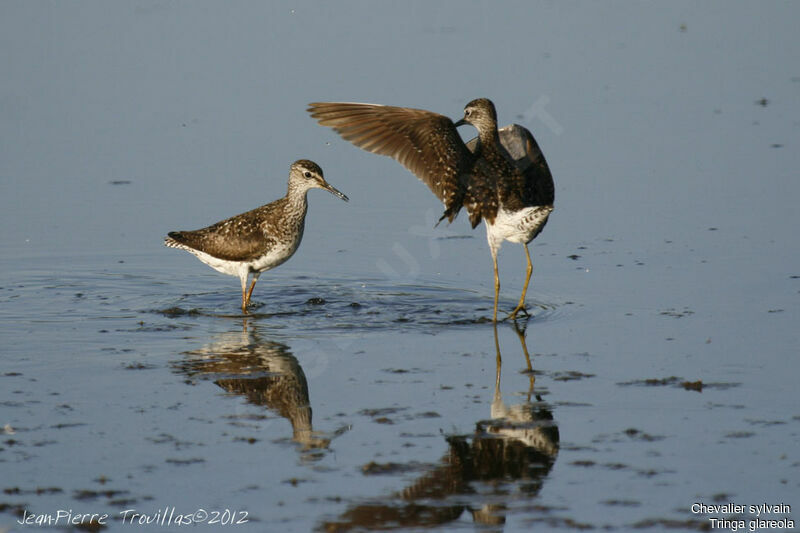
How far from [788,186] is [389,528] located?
8.33 m

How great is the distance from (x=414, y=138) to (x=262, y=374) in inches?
111

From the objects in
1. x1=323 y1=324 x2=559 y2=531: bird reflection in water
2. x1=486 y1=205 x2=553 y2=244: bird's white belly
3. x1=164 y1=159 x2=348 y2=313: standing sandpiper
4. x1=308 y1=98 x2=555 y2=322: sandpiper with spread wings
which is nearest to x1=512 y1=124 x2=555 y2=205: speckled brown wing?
x1=308 y1=98 x2=555 y2=322: sandpiper with spread wings

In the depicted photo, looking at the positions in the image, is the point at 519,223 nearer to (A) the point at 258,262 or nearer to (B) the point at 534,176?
(B) the point at 534,176

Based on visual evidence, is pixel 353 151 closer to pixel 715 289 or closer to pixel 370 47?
pixel 370 47

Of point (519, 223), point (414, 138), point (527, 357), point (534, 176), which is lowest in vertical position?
point (527, 357)

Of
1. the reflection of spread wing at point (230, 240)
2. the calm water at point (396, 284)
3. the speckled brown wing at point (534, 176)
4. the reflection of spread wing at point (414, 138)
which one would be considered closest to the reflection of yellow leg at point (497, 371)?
the calm water at point (396, 284)

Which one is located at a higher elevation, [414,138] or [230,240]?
[414,138]

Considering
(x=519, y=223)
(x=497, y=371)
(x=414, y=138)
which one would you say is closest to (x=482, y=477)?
(x=497, y=371)

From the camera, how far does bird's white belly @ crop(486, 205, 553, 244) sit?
971 centimetres

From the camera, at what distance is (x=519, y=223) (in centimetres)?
982

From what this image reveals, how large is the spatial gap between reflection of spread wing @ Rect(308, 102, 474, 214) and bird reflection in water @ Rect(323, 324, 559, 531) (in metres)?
2.77

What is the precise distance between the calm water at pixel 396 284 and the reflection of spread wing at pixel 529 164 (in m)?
0.95

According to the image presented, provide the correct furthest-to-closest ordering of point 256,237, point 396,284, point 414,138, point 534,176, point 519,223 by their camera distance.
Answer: point 396,284 < point 256,237 < point 414,138 < point 534,176 < point 519,223

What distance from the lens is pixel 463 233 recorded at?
12.6 metres
